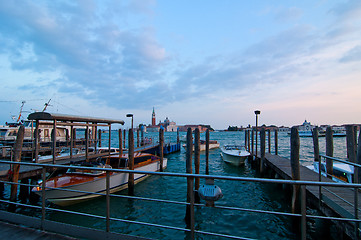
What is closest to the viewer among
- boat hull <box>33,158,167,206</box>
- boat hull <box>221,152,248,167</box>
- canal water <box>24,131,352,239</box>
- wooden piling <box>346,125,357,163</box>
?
canal water <box>24,131,352,239</box>

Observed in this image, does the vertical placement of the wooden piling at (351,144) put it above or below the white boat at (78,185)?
above

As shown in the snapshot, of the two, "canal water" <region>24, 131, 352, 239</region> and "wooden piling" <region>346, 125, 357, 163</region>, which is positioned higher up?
"wooden piling" <region>346, 125, 357, 163</region>

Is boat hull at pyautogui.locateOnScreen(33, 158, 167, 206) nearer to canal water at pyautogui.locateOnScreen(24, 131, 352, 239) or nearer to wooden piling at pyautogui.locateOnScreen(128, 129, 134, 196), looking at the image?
canal water at pyautogui.locateOnScreen(24, 131, 352, 239)

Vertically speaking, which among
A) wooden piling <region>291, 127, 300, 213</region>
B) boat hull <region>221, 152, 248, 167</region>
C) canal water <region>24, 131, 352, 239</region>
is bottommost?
canal water <region>24, 131, 352, 239</region>

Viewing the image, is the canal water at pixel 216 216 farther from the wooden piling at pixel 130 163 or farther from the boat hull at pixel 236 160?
the boat hull at pixel 236 160

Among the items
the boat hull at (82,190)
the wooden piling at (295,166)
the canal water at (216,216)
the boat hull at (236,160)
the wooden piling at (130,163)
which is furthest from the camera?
the boat hull at (236,160)

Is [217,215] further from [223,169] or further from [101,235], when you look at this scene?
[223,169]

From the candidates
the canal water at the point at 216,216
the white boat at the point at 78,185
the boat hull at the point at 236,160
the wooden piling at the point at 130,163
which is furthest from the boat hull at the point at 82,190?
the boat hull at the point at 236,160

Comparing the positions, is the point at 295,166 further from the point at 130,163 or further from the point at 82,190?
the point at 82,190

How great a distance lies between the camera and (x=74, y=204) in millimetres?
8789

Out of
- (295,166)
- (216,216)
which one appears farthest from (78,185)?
(295,166)

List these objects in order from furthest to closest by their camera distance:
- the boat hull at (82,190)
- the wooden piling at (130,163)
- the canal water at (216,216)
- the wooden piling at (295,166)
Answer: the wooden piling at (130,163) → the boat hull at (82,190) → the wooden piling at (295,166) → the canal water at (216,216)

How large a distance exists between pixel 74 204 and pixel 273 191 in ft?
32.4

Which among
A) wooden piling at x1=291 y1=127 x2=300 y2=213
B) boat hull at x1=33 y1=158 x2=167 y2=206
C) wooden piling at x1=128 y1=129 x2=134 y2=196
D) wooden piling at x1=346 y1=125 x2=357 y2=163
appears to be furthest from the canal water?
wooden piling at x1=346 y1=125 x2=357 y2=163
